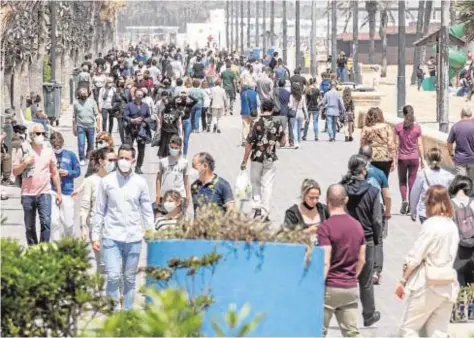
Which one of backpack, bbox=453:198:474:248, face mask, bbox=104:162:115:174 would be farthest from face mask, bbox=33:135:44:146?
backpack, bbox=453:198:474:248

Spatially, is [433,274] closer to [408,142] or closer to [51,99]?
[408,142]

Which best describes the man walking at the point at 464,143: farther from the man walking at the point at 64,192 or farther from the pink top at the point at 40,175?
the pink top at the point at 40,175

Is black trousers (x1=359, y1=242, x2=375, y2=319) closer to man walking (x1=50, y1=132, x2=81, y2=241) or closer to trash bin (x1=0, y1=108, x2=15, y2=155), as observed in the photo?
man walking (x1=50, y1=132, x2=81, y2=241)

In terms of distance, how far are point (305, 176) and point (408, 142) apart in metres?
5.48

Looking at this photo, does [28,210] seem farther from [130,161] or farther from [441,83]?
[441,83]

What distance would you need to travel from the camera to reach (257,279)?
9.19m

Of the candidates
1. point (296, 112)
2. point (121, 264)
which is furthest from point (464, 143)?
point (296, 112)

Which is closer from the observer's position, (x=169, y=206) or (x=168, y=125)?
(x=169, y=206)

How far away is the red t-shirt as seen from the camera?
10516 mm

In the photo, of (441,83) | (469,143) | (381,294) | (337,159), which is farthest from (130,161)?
(441,83)

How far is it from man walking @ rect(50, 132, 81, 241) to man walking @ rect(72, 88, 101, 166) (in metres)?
9.51

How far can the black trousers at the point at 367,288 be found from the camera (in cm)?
1254

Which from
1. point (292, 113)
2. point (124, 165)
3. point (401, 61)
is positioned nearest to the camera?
point (124, 165)

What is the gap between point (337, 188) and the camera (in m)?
10.8
